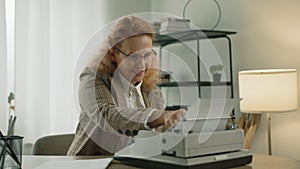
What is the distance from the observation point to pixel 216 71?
10.3ft

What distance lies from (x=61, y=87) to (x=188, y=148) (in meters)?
2.31

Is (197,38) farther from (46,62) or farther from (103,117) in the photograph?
(103,117)

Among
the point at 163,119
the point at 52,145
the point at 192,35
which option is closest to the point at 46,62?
the point at 192,35

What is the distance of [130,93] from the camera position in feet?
5.53

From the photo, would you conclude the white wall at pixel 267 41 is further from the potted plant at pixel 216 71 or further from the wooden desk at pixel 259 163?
the wooden desk at pixel 259 163

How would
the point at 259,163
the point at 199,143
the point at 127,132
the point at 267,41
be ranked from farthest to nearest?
1. the point at 267,41
2. the point at 127,132
3. the point at 259,163
4. the point at 199,143

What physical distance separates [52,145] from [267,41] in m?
1.73

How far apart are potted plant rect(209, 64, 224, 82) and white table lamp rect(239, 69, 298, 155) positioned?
0.57 meters

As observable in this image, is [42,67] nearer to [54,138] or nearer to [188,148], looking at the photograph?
[54,138]

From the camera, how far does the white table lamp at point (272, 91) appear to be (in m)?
2.45

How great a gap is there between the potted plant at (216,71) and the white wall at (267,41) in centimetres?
13

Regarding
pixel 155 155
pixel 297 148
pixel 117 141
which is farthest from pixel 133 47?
pixel 297 148

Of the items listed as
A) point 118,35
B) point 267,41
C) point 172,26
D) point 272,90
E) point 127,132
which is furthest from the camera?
point 172,26

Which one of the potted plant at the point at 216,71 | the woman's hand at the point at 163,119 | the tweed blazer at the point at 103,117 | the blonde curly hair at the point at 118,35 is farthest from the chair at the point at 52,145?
the potted plant at the point at 216,71
